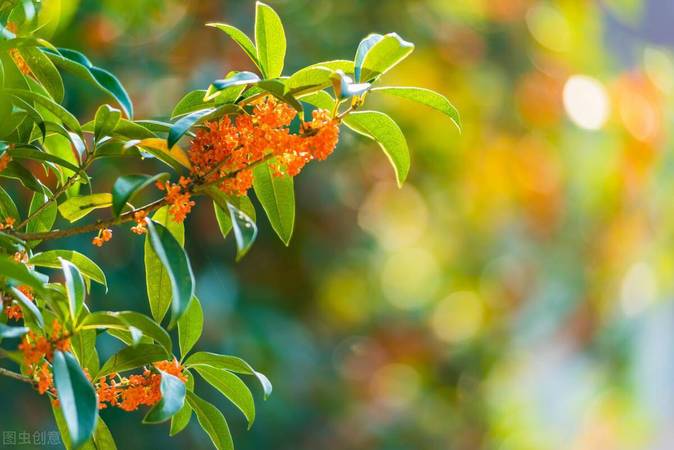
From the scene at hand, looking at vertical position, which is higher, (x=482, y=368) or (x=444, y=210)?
(x=444, y=210)

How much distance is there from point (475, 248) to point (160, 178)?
80.9 inches

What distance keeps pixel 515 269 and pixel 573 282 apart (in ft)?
0.55

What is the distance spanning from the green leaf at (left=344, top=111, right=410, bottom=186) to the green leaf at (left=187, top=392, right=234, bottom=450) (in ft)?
0.57

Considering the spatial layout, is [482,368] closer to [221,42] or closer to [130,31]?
[221,42]

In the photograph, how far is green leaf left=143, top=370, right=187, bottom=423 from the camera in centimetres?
40

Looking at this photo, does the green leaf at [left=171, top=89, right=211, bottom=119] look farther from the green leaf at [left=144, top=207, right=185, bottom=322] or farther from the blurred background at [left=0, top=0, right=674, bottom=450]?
the blurred background at [left=0, top=0, right=674, bottom=450]

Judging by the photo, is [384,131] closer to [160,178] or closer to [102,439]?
[160,178]

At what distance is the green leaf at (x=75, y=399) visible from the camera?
36 cm

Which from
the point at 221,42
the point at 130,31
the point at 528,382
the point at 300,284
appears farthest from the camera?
the point at 528,382

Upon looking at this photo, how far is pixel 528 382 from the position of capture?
2682 mm

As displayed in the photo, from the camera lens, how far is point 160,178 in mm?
424

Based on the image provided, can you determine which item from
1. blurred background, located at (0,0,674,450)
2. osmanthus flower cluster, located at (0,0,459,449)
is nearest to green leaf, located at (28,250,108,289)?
osmanthus flower cluster, located at (0,0,459,449)

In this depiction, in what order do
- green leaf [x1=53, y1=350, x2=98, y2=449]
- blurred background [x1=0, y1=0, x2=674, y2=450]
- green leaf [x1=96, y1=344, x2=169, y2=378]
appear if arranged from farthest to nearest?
1. blurred background [x1=0, y1=0, x2=674, y2=450]
2. green leaf [x1=96, y1=344, x2=169, y2=378]
3. green leaf [x1=53, y1=350, x2=98, y2=449]

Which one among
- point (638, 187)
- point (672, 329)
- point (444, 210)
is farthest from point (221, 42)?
point (672, 329)
